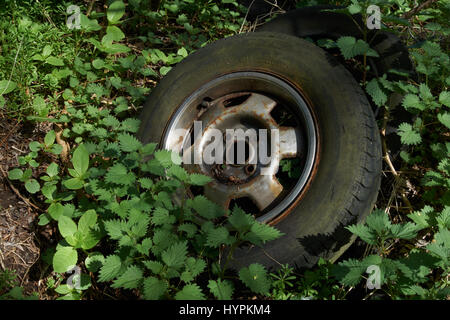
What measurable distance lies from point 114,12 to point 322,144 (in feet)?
7.05

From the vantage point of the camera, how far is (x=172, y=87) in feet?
9.05

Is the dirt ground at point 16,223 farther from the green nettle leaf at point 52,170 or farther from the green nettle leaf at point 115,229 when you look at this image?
the green nettle leaf at point 115,229

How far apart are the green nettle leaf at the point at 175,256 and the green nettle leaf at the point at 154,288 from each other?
8cm

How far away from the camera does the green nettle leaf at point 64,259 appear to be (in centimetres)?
216

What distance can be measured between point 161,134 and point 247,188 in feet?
2.21

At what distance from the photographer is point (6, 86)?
295 centimetres

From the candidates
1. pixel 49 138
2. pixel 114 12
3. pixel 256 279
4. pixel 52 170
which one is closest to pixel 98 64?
pixel 114 12

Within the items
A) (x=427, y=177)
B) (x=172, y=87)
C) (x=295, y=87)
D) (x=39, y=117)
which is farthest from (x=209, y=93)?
(x=427, y=177)

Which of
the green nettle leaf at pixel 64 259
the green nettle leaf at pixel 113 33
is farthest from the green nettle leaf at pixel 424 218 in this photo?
the green nettle leaf at pixel 113 33

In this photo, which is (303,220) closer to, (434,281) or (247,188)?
(247,188)

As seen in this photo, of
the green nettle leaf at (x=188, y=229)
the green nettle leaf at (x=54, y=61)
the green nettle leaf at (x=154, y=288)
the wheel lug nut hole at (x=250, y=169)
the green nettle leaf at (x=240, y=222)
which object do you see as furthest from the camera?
the green nettle leaf at (x=54, y=61)

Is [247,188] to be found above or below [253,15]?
below

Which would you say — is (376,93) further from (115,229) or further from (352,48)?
(115,229)

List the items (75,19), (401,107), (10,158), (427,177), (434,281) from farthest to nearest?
(75,19) < (10,158) < (401,107) < (427,177) < (434,281)
